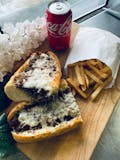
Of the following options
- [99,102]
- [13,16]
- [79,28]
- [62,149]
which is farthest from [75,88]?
[13,16]

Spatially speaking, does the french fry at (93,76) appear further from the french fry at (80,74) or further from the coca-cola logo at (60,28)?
the coca-cola logo at (60,28)

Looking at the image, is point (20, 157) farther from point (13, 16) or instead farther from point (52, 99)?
point (13, 16)

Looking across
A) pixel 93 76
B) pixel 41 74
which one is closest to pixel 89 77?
pixel 93 76

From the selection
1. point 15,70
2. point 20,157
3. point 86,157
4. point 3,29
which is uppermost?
point 3,29

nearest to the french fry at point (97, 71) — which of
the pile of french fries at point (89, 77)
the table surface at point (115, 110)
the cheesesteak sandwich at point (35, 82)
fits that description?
the pile of french fries at point (89, 77)

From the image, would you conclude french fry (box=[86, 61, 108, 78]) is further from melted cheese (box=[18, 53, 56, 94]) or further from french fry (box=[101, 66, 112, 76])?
melted cheese (box=[18, 53, 56, 94])
